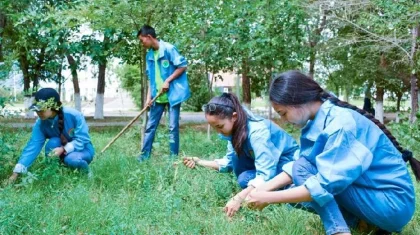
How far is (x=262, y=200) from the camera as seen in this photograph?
75.2 inches

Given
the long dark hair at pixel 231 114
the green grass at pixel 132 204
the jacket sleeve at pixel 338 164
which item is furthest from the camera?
the long dark hair at pixel 231 114

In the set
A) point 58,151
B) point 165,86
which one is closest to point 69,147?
point 58,151

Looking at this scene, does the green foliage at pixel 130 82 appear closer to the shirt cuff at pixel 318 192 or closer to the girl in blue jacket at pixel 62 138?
the girl in blue jacket at pixel 62 138

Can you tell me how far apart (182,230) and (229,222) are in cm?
27

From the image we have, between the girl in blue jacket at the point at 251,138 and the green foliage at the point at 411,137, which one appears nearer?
the girl in blue jacket at the point at 251,138

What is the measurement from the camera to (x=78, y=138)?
3.63m

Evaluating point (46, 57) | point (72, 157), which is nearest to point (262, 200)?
point (72, 157)

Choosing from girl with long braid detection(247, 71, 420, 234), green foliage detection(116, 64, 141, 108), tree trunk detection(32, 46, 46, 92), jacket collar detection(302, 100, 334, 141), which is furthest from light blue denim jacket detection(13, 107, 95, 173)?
green foliage detection(116, 64, 141, 108)

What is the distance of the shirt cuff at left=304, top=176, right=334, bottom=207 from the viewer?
1.80 m

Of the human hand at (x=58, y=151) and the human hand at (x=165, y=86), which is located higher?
the human hand at (x=165, y=86)

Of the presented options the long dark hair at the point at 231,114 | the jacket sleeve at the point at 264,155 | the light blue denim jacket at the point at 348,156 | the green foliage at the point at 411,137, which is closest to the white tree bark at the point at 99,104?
the green foliage at the point at 411,137

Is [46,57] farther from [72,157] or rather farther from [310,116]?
[310,116]

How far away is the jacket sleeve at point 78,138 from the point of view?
3613 mm

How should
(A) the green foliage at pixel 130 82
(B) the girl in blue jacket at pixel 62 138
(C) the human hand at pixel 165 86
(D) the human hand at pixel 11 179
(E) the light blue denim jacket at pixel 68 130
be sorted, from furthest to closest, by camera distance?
1. (A) the green foliage at pixel 130 82
2. (C) the human hand at pixel 165 86
3. (E) the light blue denim jacket at pixel 68 130
4. (B) the girl in blue jacket at pixel 62 138
5. (D) the human hand at pixel 11 179
